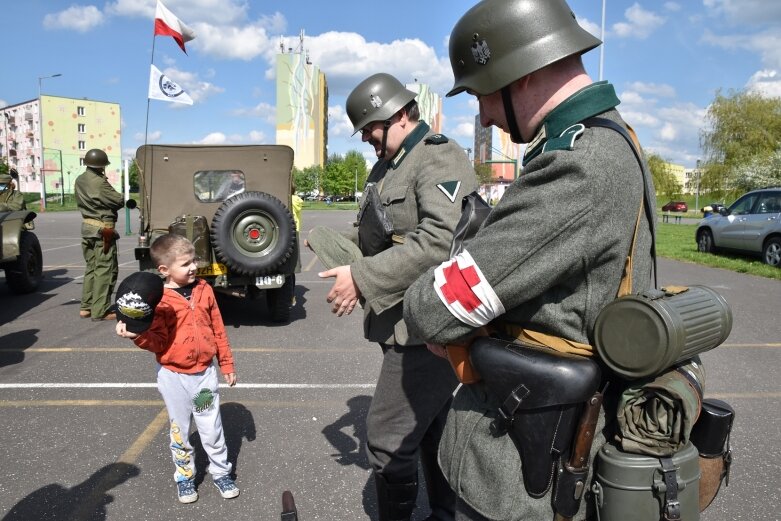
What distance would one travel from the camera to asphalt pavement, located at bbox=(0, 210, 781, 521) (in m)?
3.12

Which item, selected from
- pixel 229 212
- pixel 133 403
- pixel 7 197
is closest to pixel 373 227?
pixel 133 403

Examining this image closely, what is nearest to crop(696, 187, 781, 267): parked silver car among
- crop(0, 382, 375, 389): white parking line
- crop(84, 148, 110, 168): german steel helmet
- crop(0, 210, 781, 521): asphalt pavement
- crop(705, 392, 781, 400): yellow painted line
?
crop(0, 210, 781, 521): asphalt pavement

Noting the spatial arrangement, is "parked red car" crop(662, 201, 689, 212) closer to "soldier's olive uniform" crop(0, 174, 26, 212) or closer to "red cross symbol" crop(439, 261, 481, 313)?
"soldier's olive uniform" crop(0, 174, 26, 212)

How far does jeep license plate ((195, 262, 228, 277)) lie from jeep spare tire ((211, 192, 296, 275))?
0.52 ft

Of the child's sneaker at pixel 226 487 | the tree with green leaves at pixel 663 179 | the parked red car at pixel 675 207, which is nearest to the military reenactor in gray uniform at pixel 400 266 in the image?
the child's sneaker at pixel 226 487

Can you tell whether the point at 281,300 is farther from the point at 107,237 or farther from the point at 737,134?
the point at 737,134

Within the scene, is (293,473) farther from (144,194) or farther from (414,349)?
(144,194)

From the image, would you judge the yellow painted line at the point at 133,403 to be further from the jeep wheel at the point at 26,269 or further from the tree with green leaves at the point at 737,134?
the tree with green leaves at the point at 737,134

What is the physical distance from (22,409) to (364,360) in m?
2.86

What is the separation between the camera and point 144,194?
7758mm

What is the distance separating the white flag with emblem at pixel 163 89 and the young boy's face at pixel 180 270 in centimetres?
621

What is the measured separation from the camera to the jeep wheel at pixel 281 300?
289 inches

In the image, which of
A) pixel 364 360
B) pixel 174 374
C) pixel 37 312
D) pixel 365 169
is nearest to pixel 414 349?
pixel 174 374

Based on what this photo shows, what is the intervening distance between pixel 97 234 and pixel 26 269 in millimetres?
2537
